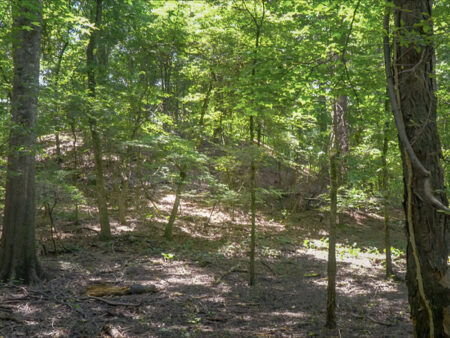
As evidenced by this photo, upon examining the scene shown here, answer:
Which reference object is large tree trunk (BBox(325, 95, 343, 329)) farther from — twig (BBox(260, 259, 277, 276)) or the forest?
twig (BBox(260, 259, 277, 276))

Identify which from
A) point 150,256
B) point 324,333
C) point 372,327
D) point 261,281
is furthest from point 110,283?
point 372,327

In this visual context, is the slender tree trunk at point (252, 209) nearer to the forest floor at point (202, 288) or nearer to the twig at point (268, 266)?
the forest floor at point (202, 288)

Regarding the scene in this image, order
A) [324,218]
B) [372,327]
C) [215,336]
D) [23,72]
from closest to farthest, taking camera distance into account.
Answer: [215,336]
[372,327]
[23,72]
[324,218]

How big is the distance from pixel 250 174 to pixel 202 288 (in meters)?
3.24

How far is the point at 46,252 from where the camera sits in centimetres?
918

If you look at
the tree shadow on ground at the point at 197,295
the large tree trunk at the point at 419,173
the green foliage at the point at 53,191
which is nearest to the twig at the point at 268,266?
the tree shadow on ground at the point at 197,295

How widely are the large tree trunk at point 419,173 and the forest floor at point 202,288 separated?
10.4ft

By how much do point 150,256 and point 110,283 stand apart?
300 cm

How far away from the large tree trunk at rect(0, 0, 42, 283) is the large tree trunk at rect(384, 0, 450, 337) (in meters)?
6.21

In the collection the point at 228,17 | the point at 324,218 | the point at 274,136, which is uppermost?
the point at 228,17

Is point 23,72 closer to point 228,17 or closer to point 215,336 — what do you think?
point 228,17

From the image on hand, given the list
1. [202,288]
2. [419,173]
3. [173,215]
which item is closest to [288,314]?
[202,288]

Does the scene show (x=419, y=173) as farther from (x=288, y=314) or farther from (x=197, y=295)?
(x=197, y=295)

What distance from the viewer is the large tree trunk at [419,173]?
2.20 metres
